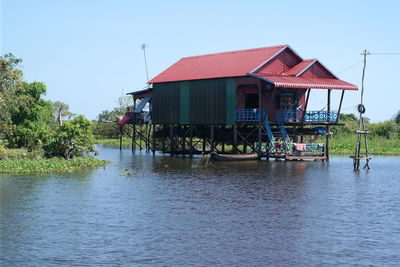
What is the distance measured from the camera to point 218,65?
1939 inches

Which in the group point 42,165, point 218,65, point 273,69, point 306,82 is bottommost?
point 42,165

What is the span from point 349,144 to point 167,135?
1899 cm

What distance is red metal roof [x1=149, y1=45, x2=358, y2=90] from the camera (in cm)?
4434

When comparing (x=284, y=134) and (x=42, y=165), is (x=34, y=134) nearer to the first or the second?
(x=42, y=165)

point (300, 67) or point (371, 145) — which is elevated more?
point (300, 67)

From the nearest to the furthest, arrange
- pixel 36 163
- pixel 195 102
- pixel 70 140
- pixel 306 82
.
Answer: pixel 36 163 → pixel 70 140 → pixel 306 82 → pixel 195 102

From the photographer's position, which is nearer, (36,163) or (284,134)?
(36,163)

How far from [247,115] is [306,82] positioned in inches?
192

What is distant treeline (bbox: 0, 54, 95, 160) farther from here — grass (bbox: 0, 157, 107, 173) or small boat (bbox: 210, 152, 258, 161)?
small boat (bbox: 210, 152, 258, 161)

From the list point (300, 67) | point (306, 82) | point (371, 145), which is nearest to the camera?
point (306, 82)

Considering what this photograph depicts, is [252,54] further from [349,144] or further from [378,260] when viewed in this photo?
[378,260]

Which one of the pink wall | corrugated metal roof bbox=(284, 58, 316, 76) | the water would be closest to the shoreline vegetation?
the water

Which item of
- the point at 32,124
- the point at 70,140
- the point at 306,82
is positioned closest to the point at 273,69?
the point at 306,82

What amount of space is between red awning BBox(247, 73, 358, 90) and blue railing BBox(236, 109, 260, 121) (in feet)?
9.15
